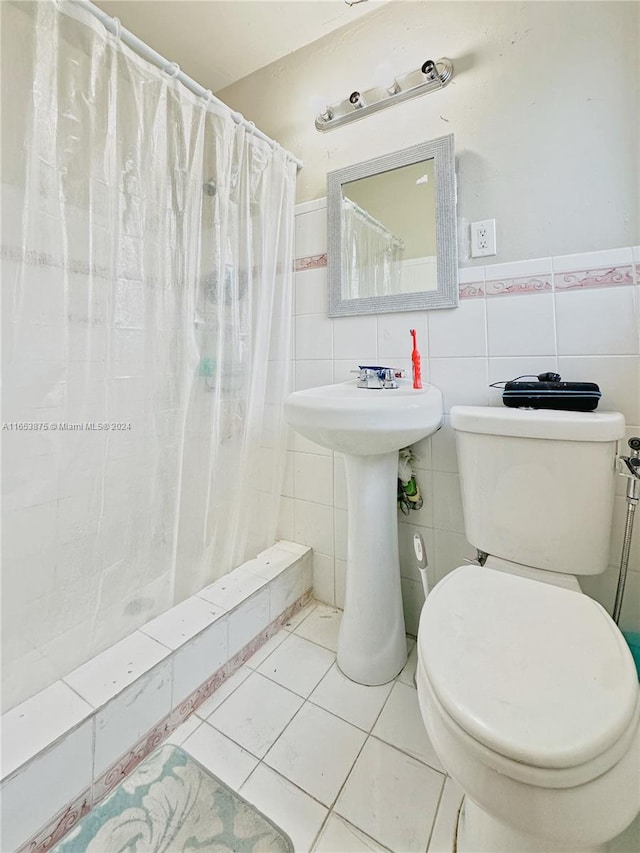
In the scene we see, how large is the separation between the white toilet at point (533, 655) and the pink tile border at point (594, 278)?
1.29ft

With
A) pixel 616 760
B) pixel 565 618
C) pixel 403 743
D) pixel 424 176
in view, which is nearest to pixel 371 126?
pixel 424 176

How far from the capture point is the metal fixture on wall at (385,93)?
1178mm

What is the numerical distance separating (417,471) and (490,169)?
3.23ft

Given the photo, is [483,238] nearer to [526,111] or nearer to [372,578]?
[526,111]

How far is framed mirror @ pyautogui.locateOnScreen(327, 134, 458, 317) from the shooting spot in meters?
1.20

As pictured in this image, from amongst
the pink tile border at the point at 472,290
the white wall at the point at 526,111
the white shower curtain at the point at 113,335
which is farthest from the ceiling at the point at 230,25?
the pink tile border at the point at 472,290

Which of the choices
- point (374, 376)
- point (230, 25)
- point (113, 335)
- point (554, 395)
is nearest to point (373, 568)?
point (374, 376)

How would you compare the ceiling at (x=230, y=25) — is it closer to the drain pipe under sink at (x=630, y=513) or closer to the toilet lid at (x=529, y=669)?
the drain pipe under sink at (x=630, y=513)

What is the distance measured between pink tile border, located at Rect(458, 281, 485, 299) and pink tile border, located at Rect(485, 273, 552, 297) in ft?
0.06

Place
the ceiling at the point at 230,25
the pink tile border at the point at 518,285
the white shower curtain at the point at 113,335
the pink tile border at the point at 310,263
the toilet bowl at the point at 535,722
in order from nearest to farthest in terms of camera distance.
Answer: the toilet bowl at the point at 535,722 → the white shower curtain at the point at 113,335 → the pink tile border at the point at 518,285 → the ceiling at the point at 230,25 → the pink tile border at the point at 310,263

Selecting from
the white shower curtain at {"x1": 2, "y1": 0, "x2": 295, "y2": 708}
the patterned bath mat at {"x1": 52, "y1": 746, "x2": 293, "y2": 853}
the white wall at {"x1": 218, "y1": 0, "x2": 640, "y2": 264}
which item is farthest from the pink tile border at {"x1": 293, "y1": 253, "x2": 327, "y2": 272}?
the patterned bath mat at {"x1": 52, "y1": 746, "x2": 293, "y2": 853}

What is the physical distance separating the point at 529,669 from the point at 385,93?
1677mm

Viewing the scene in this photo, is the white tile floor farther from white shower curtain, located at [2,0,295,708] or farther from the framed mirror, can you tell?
the framed mirror

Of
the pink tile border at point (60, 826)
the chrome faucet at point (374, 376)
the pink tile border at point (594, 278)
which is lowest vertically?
the pink tile border at point (60, 826)
